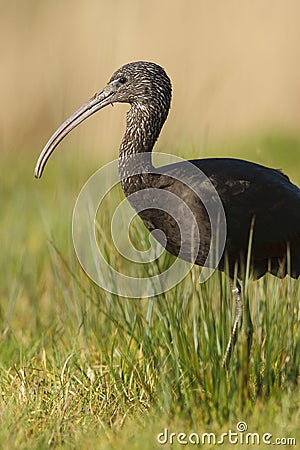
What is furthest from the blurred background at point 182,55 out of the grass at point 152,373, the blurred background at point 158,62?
the grass at point 152,373

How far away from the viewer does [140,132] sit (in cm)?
400

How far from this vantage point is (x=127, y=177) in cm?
388

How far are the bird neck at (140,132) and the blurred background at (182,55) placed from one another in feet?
9.52

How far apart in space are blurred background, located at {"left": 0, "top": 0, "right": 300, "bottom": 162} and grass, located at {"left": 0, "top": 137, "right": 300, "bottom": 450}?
3.03 m

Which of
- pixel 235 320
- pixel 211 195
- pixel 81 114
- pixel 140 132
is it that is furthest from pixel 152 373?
pixel 81 114

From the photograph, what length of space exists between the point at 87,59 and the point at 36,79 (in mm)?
799

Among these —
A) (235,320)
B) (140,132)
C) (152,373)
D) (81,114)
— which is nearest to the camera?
(152,373)

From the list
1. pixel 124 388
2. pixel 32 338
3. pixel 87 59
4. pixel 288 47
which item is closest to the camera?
pixel 124 388

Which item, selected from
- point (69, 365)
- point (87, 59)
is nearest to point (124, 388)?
point (69, 365)

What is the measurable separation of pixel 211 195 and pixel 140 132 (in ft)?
1.76

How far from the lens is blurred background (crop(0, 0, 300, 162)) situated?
8.03 metres

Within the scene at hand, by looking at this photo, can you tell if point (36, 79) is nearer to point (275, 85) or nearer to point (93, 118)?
point (275, 85)

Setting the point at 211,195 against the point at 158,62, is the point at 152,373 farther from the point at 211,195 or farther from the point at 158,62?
the point at 158,62

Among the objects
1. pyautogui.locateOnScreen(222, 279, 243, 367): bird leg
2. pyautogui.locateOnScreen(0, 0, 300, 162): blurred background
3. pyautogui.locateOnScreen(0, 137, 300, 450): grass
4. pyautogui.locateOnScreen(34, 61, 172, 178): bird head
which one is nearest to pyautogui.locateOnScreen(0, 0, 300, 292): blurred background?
pyautogui.locateOnScreen(0, 0, 300, 162): blurred background
